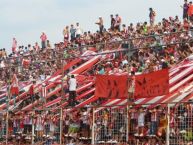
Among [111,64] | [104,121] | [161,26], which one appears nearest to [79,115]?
[104,121]

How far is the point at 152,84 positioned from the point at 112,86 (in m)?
1.35

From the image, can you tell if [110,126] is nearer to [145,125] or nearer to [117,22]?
[145,125]

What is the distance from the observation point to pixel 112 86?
15656mm

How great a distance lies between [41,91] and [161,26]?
8.64m

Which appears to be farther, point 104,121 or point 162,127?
point 104,121

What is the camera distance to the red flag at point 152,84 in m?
14.5

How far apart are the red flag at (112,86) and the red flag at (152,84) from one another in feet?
1.41

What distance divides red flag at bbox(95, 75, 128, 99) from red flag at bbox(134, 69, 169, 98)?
43 cm

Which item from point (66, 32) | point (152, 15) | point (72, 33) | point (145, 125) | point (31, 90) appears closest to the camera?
point (145, 125)

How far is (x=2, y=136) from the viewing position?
63.2 feet

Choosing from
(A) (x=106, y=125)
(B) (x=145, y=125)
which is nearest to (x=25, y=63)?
(A) (x=106, y=125)

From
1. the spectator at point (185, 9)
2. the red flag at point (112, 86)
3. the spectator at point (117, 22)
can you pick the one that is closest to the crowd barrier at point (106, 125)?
the red flag at point (112, 86)

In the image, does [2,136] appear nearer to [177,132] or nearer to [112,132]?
[112,132]

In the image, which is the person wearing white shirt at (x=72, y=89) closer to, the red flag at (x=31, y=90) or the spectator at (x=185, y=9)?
the red flag at (x=31, y=90)
